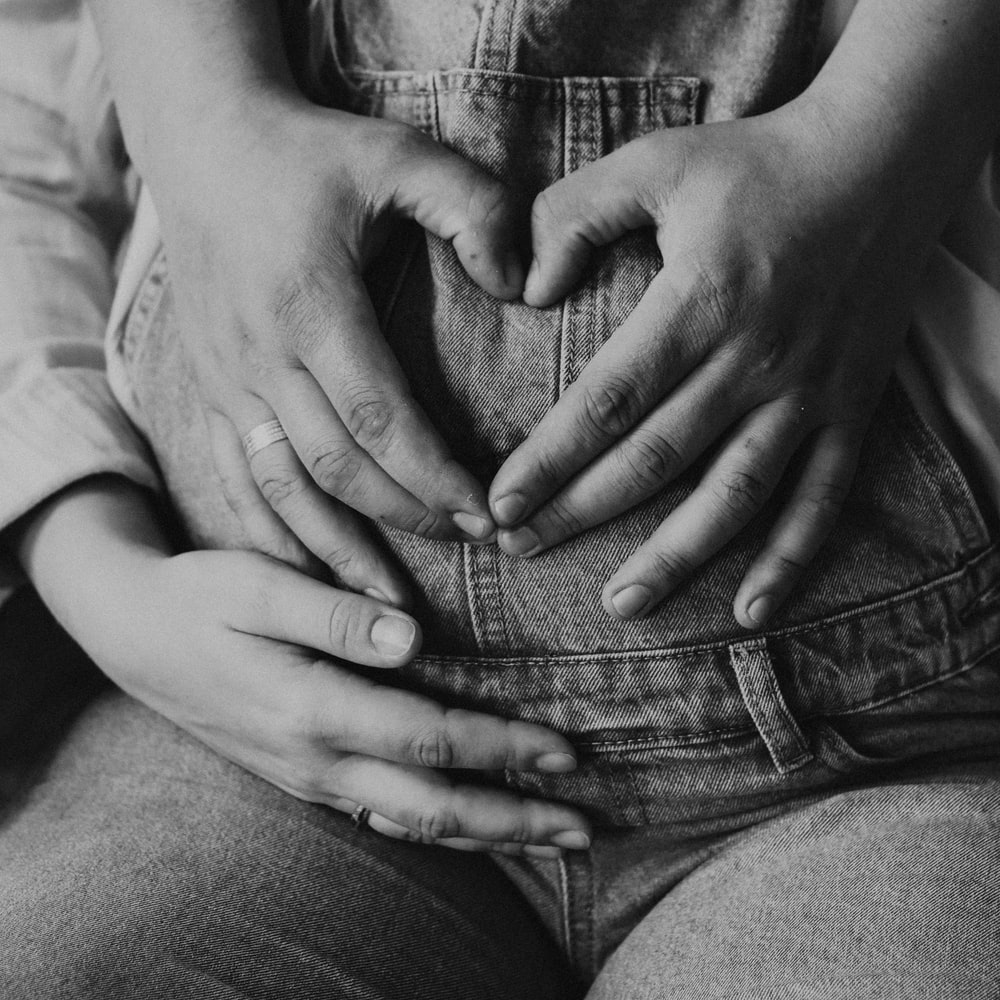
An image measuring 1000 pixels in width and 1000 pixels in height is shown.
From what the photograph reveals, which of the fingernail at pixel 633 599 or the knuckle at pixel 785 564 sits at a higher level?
the knuckle at pixel 785 564

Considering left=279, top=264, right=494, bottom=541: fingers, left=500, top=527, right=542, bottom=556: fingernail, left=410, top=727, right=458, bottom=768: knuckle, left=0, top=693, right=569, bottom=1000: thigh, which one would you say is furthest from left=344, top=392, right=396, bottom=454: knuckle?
left=0, top=693, right=569, bottom=1000: thigh

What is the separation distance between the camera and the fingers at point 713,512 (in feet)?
2.12

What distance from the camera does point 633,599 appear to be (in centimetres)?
65

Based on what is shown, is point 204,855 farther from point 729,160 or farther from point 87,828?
point 729,160

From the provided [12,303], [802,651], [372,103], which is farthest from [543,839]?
[12,303]

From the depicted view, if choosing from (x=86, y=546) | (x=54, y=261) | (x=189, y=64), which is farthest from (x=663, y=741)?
(x=54, y=261)

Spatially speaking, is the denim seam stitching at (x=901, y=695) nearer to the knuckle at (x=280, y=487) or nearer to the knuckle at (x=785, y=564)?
the knuckle at (x=785, y=564)

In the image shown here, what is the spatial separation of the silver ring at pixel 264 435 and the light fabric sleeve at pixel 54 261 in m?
0.16

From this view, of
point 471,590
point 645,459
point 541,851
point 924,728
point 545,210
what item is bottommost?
point 541,851

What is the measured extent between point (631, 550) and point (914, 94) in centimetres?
37

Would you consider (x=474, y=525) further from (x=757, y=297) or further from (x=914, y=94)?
(x=914, y=94)

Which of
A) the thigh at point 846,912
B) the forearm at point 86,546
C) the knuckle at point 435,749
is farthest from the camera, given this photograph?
the forearm at point 86,546

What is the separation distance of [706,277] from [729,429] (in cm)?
11

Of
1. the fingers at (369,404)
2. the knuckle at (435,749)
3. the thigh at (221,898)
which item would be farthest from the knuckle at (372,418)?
the thigh at (221,898)
